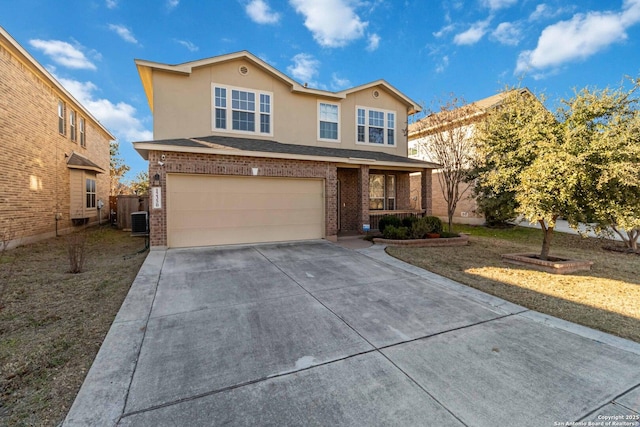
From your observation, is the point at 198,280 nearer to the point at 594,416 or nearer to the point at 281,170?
the point at 281,170

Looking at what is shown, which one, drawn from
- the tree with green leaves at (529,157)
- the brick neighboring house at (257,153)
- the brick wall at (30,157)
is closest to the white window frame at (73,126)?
the brick wall at (30,157)

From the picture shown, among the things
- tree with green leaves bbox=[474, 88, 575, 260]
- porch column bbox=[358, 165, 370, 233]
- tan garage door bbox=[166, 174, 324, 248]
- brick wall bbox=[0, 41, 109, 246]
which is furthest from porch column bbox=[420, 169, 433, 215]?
brick wall bbox=[0, 41, 109, 246]

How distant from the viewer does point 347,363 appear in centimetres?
299

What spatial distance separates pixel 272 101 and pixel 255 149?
3154 mm

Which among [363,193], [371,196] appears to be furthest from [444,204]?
[363,193]

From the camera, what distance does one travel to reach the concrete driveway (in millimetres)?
2320

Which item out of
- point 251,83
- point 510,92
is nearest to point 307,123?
point 251,83

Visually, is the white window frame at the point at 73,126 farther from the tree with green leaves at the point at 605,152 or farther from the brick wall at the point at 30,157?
the tree with green leaves at the point at 605,152

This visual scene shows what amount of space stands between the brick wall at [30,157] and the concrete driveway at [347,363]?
8.33m

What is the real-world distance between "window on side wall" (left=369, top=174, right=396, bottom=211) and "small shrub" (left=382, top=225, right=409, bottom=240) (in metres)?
3.13

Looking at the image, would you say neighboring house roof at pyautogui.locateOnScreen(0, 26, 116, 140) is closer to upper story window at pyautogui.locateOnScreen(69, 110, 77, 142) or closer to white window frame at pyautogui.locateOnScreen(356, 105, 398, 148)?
upper story window at pyautogui.locateOnScreen(69, 110, 77, 142)

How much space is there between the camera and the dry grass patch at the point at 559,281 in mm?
4379

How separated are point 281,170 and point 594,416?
8.98 meters

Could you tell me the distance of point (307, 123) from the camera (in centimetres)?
1222
